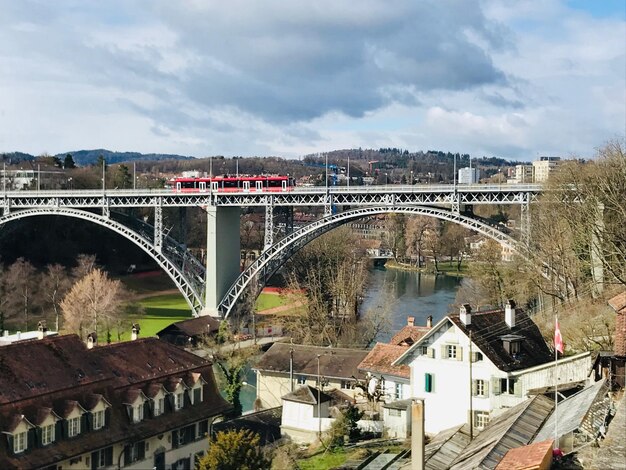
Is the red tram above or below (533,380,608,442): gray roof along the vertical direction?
above

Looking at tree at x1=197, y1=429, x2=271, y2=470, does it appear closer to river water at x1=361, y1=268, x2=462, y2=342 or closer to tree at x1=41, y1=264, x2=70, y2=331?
river water at x1=361, y1=268, x2=462, y2=342

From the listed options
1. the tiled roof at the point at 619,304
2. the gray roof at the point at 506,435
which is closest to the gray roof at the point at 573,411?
the gray roof at the point at 506,435

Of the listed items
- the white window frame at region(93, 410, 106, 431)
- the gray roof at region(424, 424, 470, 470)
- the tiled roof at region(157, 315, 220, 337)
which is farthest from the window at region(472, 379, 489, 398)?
the tiled roof at region(157, 315, 220, 337)

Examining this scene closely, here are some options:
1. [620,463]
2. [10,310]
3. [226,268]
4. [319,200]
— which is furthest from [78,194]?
[620,463]

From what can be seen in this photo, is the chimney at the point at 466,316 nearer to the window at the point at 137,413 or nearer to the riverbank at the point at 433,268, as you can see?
the window at the point at 137,413

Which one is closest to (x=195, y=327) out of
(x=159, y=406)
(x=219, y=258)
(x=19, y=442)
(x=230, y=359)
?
(x=219, y=258)

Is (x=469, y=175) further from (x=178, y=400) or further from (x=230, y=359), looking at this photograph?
(x=178, y=400)

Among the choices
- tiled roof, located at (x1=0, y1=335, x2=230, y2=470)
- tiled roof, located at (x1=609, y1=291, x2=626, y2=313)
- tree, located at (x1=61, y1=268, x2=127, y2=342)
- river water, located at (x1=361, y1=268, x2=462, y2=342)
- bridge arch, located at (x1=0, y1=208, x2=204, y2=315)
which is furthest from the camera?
bridge arch, located at (x1=0, y1=208, x2=204, y2=315)
